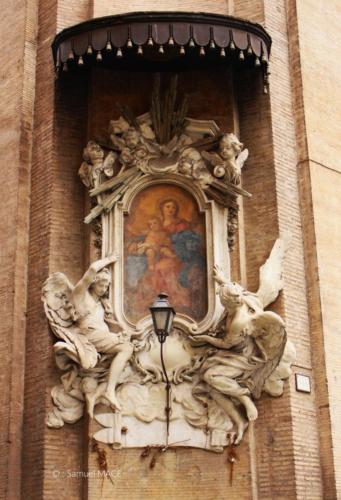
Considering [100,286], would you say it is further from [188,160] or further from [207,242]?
[188,160]

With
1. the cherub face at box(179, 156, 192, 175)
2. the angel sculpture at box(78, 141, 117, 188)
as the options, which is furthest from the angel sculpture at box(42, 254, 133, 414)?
the cherub face at box(179, 156, 192, 175)

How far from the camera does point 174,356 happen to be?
9.93m

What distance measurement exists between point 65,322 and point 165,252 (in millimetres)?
1455

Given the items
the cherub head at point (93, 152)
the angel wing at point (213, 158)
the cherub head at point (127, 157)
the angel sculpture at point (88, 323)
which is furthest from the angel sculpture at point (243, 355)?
the cherub head at point (93, 152)

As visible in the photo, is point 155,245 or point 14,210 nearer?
point 155,245

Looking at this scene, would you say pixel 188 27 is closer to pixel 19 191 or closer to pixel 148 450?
pixel 19 191

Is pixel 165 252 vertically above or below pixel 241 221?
below

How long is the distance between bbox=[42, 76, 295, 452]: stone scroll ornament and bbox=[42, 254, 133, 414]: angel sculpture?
0.01m

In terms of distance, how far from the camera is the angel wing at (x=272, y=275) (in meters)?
9.99

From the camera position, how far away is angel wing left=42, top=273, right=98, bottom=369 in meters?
9.70

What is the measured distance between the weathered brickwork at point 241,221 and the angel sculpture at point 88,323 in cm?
32

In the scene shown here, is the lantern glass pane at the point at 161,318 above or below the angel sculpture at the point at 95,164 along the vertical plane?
below

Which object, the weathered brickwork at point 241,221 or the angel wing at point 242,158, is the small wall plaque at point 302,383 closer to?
the weathered brickwork at point 241,221

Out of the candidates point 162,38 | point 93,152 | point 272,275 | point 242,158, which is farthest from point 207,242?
point 162,38
